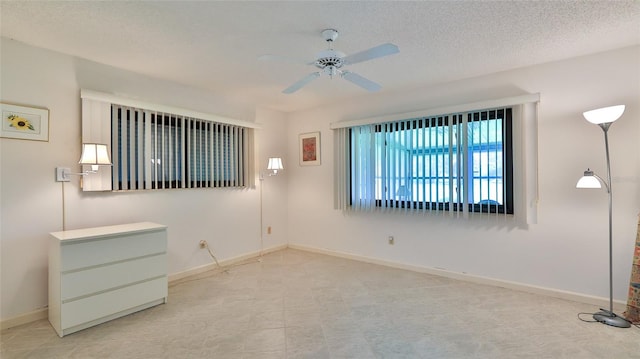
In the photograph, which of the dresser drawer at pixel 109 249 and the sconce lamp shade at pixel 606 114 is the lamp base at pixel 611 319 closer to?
the sconce lamp shade at pixel 606 114

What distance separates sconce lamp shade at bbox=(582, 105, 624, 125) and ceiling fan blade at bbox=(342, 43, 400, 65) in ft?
6.08

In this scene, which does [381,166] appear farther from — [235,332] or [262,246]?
[235,332]

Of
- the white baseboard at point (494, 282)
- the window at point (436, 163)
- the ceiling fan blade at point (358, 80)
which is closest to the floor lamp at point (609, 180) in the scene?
the white baseboard at point (494, 282)

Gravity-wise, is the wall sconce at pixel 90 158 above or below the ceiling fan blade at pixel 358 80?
below

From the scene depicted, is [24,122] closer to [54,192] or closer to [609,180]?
[54,192]

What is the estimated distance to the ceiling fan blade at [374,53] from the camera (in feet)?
6.48

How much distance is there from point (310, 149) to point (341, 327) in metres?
3.05

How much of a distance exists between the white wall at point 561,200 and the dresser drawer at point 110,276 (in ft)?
9.74

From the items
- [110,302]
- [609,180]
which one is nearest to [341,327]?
[110,302]

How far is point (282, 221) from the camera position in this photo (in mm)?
5273

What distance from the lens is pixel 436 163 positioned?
3773 mm

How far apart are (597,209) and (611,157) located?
50 cm

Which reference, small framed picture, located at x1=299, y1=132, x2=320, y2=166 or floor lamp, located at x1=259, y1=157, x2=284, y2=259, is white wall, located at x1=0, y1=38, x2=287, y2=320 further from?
small framed picture, located at x1=299, y1=132, x2=320, y2=166

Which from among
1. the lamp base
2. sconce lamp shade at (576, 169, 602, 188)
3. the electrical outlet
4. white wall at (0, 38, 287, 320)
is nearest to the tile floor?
the lamp base
